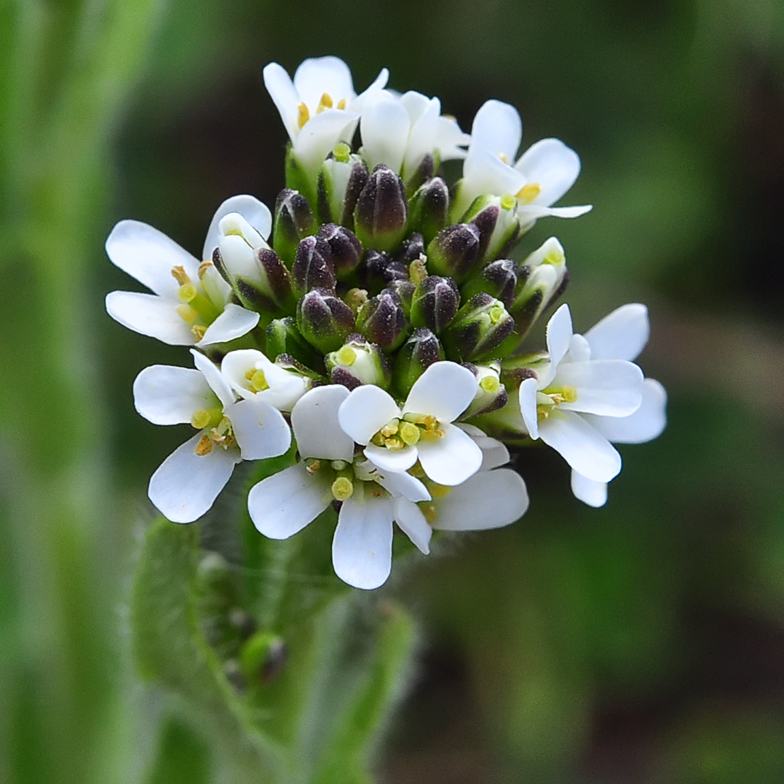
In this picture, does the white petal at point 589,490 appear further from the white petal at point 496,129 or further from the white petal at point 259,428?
the white petal at point 496,129

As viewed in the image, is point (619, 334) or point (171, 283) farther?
point (619, 334)

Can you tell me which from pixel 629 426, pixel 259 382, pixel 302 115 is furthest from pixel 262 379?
pixel 629 426

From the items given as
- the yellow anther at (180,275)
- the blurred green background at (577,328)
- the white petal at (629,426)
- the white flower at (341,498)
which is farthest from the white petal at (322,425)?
the blurred green background at (577,328)

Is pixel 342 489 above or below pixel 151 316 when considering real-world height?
below

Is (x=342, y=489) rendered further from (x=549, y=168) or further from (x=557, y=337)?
(x=549, y=168)

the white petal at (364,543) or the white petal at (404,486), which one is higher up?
the white petal at (404,486)

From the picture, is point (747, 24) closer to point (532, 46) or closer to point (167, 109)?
point (532, 46)
